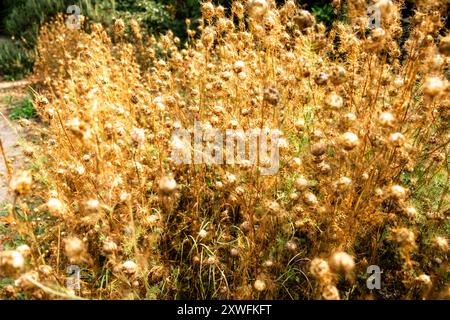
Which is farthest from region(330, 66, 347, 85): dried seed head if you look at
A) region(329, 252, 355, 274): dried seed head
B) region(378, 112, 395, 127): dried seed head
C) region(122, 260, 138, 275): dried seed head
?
region(122, 260, 138, 275): dried seed head

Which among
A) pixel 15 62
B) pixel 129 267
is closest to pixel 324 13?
pixel 129 267

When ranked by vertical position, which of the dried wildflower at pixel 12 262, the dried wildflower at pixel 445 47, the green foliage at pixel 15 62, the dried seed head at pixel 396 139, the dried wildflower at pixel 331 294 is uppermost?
the dried wildflower at pixel 445 47

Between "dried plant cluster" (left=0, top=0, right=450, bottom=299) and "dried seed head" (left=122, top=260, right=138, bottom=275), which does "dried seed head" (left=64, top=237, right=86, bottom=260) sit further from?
"dried seed head" (left=122, top=260, right=138, bottom=275)

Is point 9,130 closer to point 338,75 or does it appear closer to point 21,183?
point 21,183

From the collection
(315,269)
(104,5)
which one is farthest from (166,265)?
(104,5)

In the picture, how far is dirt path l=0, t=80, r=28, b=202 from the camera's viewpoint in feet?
11.9

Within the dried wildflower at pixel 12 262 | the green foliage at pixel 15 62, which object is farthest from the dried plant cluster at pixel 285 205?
the green foliage at pixel 15 62

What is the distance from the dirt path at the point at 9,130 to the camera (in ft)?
11.9

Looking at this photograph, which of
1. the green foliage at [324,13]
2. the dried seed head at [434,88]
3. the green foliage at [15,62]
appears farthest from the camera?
the green foliage at [15,62]

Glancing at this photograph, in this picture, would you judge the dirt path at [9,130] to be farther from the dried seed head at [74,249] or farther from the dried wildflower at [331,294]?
the dried wildflower at [331,294]

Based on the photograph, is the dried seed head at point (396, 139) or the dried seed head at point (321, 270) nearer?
the dried seed head at point (321, 270)

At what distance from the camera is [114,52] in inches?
214

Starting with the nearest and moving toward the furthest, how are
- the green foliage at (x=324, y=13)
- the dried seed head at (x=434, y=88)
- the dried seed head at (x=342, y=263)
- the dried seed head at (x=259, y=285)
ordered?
the dried seed head at (x=342, y=263) < the dried seed head at (x=434, y=88) < the dried seed head at (x=259, y=285) < the green foliage at (x=324, y=13)
